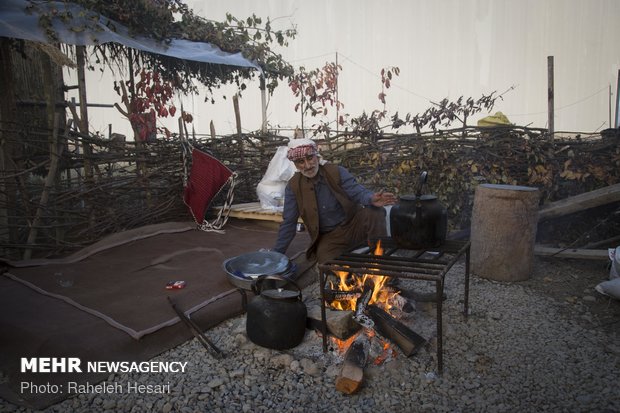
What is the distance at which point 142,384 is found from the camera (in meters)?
2.46

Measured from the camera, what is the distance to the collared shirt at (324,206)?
3758 mm

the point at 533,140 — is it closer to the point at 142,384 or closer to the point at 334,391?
the point at 334,391

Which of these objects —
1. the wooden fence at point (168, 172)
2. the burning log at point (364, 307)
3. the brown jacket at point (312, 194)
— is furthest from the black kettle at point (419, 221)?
the wooden fence at point (168, 172)

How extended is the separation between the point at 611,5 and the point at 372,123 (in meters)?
9.24

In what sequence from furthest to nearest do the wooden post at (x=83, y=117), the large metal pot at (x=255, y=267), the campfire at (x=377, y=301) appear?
the wooden post at (x=83, y=117)
the large metal pot at (x=255, y=267)
the campfire at (x=377, y=301)

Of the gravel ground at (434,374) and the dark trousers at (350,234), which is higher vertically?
the dark trousers at (350,234)

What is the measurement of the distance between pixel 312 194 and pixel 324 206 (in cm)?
19

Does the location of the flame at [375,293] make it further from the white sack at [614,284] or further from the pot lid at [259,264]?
the white sack at [614,284]

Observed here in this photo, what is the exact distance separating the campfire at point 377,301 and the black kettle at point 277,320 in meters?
0.19

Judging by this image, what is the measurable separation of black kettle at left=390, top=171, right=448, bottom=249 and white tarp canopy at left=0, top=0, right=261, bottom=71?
4.20 meters

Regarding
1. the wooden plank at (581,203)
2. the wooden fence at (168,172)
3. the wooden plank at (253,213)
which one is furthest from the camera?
the wooden plank at (253,213)

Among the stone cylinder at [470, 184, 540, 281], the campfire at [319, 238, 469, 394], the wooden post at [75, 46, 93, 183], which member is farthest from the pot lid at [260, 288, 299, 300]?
the wooden post at [75, 46, 93, 183]

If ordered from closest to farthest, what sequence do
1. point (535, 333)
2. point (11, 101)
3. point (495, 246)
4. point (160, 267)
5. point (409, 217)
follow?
point (409, 217)
point (535, 333)
point (495, 246)
point (160, 267)
point (11, 101)

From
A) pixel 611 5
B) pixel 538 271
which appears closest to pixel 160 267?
pixel 538 271
